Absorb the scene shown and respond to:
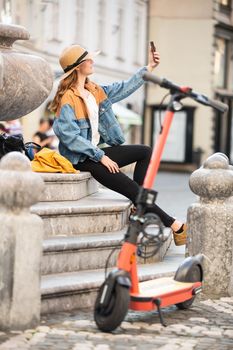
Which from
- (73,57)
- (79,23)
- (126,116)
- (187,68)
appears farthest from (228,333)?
(187,68)

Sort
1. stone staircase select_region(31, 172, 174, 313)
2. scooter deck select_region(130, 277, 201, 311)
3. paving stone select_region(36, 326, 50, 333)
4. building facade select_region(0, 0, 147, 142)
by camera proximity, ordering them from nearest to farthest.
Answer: paving stone select_region(36, 326, 50, 333), scooter deck select_region(130, 277, 201, 311), stone staircase select_region(31, 172, 174, 313), building facade select_region(0, 0, 147, 142)

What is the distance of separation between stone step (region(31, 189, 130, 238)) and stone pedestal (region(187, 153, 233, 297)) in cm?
64

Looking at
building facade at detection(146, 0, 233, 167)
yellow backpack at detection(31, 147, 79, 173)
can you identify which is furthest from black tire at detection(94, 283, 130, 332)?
building facade at detection(146, 0, 233, 167)

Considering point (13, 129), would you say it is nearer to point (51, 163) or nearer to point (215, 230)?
point (51, 163)

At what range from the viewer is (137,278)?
22.7 feet

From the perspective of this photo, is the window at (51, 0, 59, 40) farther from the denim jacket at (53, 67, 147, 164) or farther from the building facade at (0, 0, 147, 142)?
the denim jacket at (53, 67, 147, 164)

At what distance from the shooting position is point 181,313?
7.56m

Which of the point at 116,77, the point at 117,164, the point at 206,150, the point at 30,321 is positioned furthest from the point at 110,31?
the point at 30,321

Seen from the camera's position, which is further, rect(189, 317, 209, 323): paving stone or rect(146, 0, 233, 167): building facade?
rect(146, 0, 233, 167): building facade

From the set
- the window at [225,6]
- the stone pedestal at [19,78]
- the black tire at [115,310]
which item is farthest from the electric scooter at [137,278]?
the window at [225,6]

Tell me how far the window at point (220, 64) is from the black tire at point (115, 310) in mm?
40655

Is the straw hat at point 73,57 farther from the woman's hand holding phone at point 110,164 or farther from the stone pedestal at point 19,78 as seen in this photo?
the woman's hand holding phone at point 110,164

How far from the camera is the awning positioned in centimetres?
3956

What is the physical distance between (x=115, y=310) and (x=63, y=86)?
3.08m
